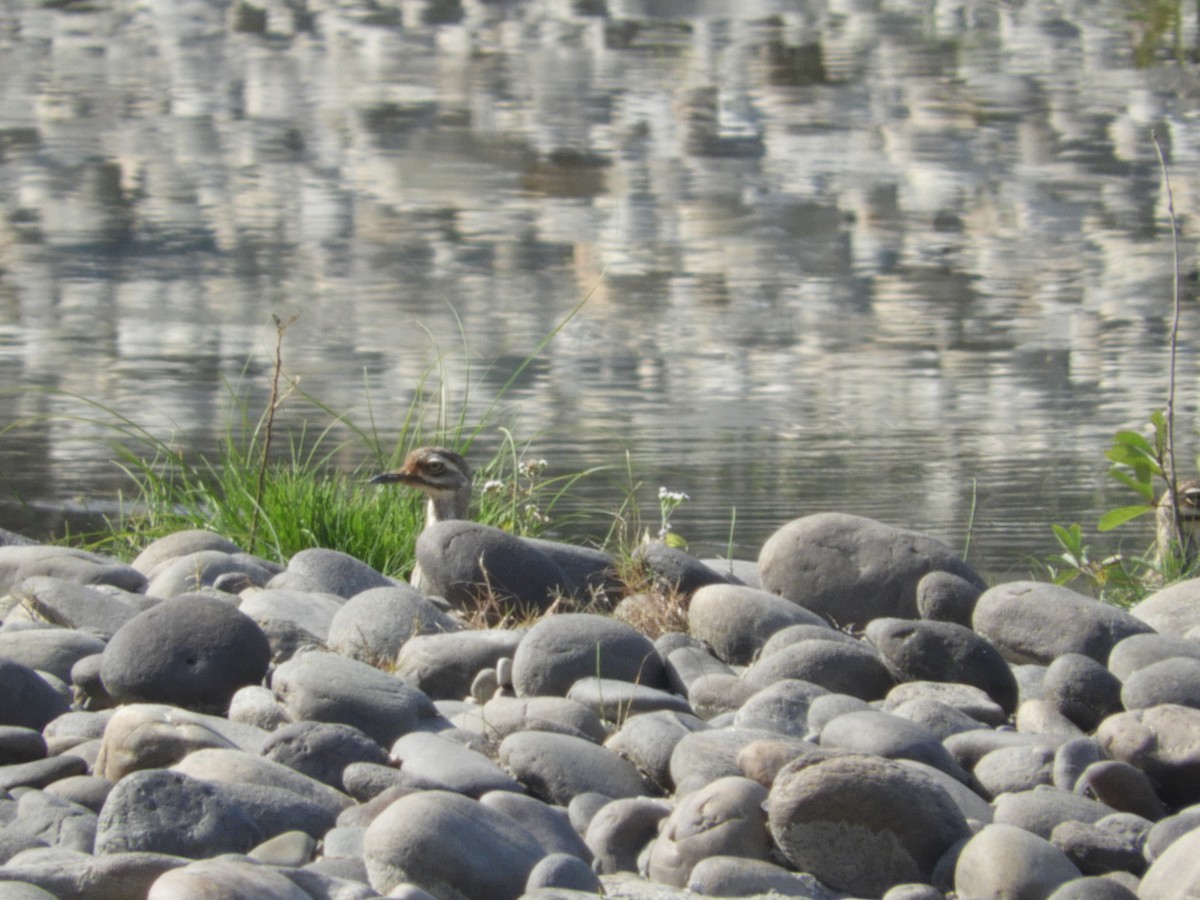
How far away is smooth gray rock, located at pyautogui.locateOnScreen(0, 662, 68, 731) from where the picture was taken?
3.37 m

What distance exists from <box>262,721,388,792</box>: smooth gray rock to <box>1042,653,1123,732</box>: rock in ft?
4.71

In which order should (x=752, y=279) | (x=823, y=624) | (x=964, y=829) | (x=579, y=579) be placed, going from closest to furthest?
(x=964, y=829), (x=823, y=624), (x=579, y=579), (x=752, y=279)

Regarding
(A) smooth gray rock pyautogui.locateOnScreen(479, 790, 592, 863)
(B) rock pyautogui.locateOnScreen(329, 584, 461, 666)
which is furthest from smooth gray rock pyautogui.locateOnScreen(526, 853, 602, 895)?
(B) rock pyautogui.locateOnScreen(329, 584, 461, 666)

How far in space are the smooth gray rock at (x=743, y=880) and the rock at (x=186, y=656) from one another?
3.89 feet

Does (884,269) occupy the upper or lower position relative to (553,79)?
lower

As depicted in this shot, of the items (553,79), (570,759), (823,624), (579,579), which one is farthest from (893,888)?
(553,79)

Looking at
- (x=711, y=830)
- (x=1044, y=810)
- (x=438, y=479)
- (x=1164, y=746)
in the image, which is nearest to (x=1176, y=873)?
(x=1044, y=810)

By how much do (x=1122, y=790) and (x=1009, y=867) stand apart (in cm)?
46

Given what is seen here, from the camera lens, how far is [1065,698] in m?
3.62

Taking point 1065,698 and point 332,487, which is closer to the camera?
point 1065,698

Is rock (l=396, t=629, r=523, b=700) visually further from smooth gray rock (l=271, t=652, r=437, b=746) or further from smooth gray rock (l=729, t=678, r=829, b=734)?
smooth gray rock (l=729, t=678, r=829, b=734)

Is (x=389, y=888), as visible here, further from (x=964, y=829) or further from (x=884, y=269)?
(x=884, y=269)

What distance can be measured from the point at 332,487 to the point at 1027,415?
3640 mm

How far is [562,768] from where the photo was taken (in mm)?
3113
